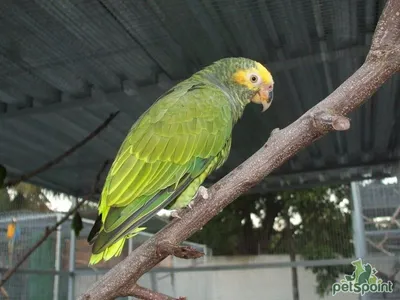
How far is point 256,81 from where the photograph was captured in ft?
4.59

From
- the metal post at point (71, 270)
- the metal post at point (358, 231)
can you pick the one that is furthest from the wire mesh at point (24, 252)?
the metal post at point (358, 231)

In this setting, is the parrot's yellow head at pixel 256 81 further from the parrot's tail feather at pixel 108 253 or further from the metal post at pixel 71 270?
the metal post at pixel 71 270

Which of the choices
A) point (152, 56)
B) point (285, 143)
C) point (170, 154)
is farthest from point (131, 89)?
point (285, 143)

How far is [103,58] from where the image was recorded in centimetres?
176

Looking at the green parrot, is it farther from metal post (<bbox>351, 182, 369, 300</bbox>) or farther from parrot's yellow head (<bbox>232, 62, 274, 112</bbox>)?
metal post (<bbox>351, 182, 369, 300</bbox>)

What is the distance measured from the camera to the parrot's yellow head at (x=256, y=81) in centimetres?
138

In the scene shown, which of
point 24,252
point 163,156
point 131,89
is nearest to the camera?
point 163,156

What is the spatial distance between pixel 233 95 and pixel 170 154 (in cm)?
41

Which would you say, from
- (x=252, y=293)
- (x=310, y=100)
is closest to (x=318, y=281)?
(x=252, y=293)

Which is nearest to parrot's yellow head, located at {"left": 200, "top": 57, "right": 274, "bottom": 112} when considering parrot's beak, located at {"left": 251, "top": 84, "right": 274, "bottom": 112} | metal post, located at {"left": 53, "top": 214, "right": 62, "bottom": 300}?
parrot's beak, located at {"left": 251, "top": 84, "right": 274, "bottom": 112}

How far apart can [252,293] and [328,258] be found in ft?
2.11

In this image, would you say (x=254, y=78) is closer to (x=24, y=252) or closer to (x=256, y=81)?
(x=256, y=81)

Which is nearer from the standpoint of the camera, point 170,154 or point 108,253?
point 108,253

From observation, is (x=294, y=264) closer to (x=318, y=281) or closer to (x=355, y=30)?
(x=318, y=281)
